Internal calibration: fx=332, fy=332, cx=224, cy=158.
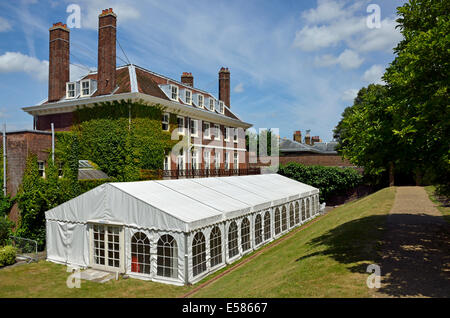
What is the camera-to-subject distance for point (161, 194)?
14.9 meters

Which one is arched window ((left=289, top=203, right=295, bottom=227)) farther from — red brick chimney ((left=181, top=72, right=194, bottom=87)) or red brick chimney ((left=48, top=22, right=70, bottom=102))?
red brick chimney ((left=48, top=22, right=70, bottom=102))

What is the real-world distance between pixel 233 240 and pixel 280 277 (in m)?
4.86

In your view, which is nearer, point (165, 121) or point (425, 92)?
point (425, 92)

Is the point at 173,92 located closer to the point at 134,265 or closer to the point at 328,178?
the point at 134,265

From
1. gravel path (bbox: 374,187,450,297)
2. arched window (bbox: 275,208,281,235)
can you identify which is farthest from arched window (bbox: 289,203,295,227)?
gravel path (bbox: 374,187,450,297)

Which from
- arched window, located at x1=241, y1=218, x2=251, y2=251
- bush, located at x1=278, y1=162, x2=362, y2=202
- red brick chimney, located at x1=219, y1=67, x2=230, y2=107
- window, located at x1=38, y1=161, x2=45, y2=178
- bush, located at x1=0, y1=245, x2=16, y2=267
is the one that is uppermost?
red brick chimney, located at x1=219, y1=67, x2=230, y2=107

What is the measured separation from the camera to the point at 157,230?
1244 cm

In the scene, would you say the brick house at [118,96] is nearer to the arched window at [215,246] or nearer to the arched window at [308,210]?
the arched window at [308,210]

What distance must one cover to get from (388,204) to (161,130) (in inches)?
636

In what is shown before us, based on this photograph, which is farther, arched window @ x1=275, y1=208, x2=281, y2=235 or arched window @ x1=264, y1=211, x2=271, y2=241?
arched window @ x1=275, y1=208, x2=281, y2=235

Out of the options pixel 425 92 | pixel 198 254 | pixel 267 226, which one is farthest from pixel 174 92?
pixel 425 92

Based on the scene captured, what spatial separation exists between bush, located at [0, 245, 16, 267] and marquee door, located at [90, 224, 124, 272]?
3.98m

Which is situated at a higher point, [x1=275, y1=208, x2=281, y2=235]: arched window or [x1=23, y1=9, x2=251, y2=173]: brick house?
[x1=23, y1=9, x2=251, y2=173]: brick house

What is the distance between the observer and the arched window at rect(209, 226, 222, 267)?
13453mm
